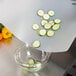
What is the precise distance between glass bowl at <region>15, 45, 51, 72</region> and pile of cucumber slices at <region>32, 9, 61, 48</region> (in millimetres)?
128

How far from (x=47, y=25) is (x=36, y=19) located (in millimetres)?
70

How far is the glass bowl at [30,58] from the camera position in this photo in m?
0.95

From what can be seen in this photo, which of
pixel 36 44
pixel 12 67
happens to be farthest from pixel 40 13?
pixel 12 67

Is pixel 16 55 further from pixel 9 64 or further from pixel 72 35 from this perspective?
pixel 72 35

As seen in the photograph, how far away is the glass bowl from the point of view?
3.11 ft

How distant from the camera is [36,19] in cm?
101

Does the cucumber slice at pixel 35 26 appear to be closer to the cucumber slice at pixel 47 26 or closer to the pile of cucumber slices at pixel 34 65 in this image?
the cucumber slice at pixel 47 26

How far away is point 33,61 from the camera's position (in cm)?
100

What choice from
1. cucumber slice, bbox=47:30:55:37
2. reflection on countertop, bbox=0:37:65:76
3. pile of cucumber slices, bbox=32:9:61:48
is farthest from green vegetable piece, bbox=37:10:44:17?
reflection on countertop, bbox=0:37:65:76

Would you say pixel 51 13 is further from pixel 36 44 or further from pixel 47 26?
pixel 36 44

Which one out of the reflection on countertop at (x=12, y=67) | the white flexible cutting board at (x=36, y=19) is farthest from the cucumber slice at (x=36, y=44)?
the reflection on countertop at (x=12, y=67)

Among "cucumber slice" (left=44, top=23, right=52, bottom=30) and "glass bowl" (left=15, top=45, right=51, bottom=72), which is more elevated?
"cucumber slice" (left=44, top=23, right=52, bottom=30)

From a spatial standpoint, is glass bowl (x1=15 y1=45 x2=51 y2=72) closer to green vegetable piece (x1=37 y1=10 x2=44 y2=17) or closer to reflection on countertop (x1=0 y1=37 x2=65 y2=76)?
reflection on countertop (x1=0 y1=37 x2=65 y2=76)

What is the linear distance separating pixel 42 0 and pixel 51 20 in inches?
5.2
